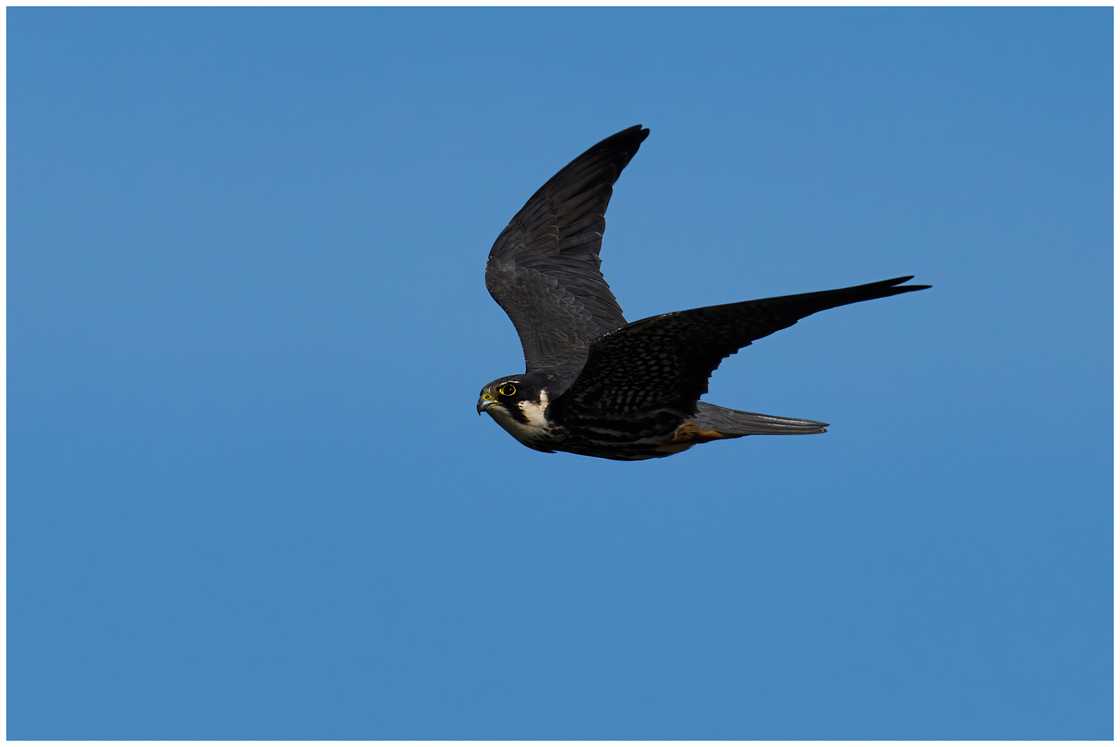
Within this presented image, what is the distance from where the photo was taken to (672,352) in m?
11.0

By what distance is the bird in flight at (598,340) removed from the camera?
34.8 feet

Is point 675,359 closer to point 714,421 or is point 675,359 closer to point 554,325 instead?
point 714,421

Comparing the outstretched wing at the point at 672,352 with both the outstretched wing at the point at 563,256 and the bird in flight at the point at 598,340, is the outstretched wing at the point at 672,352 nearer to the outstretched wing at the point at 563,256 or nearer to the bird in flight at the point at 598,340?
the bird in flight at the point at 598,340

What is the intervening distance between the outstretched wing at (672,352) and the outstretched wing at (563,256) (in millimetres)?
1971

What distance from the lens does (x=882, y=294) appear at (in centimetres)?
939

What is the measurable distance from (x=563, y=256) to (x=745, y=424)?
10.8ft

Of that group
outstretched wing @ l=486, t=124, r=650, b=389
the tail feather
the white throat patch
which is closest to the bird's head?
the white throat patch

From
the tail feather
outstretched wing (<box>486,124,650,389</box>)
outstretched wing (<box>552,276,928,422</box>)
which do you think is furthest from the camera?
outstretched wing (<box>486,124,650,389</box>)

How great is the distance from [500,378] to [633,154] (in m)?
3.26

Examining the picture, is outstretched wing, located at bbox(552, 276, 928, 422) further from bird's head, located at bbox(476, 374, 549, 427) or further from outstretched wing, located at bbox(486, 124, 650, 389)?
outstretched wing, located at bbox(486, 124, 650, 389)

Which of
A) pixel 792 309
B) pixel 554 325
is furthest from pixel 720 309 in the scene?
pixel 554 325

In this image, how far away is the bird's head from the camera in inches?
468

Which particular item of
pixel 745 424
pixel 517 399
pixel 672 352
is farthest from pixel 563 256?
pixel 672 352

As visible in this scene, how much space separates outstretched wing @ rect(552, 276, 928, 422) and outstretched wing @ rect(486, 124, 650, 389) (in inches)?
77.6
